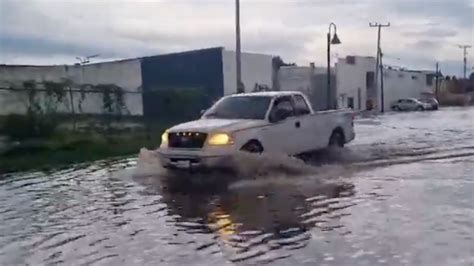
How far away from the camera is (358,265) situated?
726 cm

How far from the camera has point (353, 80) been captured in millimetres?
74000

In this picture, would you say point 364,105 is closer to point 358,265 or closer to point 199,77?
point 199,77

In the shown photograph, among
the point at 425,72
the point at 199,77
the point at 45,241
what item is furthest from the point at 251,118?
the point at 425,72

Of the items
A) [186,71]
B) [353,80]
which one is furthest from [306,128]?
[353,80]

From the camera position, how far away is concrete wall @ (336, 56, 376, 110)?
232ft

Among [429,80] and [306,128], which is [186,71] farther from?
[429,80]

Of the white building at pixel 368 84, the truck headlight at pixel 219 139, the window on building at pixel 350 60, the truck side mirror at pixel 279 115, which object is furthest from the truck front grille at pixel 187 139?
the window on building at pixel 350 60

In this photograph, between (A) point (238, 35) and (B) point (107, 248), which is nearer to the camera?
(B) point (107, 248)

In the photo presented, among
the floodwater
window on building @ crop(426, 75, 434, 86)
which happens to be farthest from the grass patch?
window on building @ crop(426, 75, 434, 86)

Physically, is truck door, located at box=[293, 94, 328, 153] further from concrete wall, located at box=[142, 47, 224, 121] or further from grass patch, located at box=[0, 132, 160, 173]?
concrete wall, located at box=[142, 47, 224, 121]

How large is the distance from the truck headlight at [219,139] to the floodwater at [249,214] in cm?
59

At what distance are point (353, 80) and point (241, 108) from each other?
59042 millimetres

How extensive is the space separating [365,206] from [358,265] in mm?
3613

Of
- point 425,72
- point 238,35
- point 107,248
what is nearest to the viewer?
point 107,248
